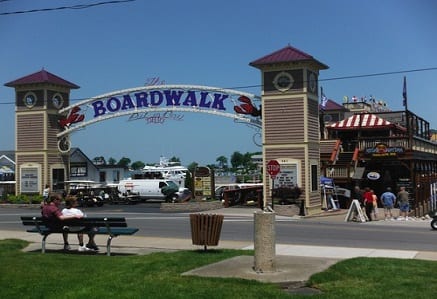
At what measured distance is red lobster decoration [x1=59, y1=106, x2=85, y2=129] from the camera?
4081cm

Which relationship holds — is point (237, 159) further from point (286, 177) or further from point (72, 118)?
point (286, 177)

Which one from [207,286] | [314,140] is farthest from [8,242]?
[314,140]

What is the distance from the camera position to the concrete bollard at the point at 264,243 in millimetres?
10125

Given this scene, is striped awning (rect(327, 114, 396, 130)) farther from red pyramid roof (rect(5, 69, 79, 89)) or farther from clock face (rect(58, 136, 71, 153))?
red pyramid roof (rect(5, 69, 79, 89))

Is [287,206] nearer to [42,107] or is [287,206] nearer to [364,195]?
[364,195]

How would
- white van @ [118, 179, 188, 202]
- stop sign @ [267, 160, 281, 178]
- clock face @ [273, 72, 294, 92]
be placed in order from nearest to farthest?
stop sign @ [267, 160, 281, 178]
clock face @ [273, 72, 294, 92]
white van @ [118, 179, 188, 202]

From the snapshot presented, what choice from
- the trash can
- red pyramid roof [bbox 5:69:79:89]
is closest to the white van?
red pyramid roof [bbox 5:69:79:89]

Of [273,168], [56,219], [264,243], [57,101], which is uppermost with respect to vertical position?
[57,101]

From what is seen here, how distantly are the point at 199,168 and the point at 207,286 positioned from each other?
2898 centimetres

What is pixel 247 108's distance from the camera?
114 feet

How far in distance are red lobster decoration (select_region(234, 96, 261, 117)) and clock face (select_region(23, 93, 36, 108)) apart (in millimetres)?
14438

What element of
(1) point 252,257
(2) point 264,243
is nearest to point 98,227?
(1) point 252,257

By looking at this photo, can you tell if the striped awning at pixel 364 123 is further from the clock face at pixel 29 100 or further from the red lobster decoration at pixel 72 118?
the clock face at pixel 29 100

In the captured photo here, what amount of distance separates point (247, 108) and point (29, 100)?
15.6 meters
